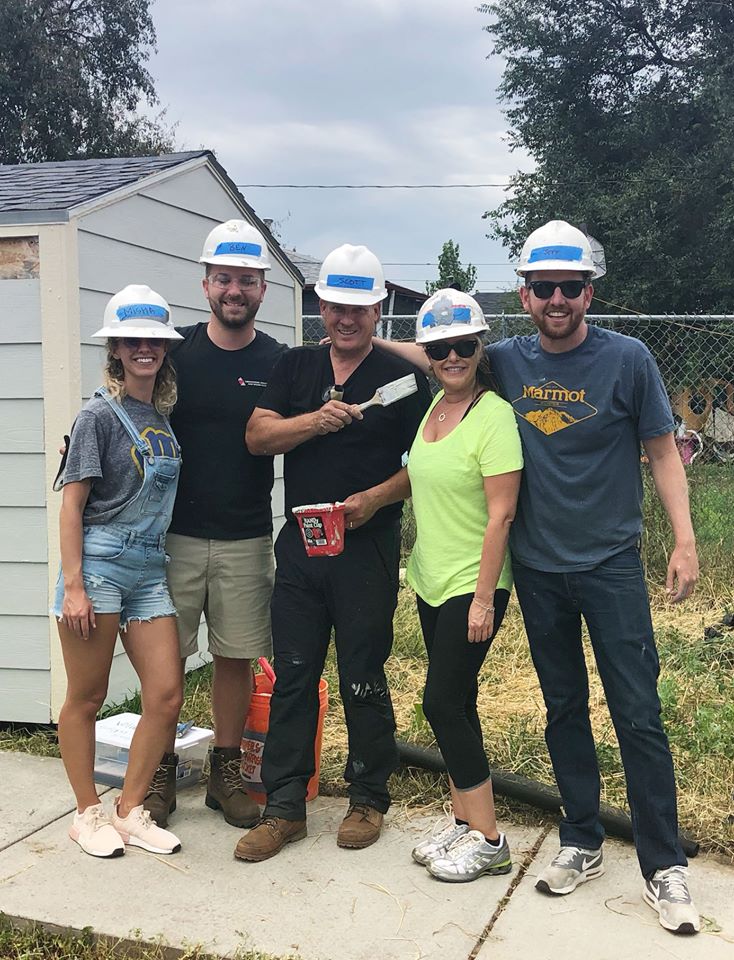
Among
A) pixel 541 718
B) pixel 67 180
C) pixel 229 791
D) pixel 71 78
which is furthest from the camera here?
pixel 71 78

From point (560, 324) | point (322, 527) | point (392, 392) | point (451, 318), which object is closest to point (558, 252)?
point (560, 324)

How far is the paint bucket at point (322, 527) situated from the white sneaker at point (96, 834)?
3.96 ft

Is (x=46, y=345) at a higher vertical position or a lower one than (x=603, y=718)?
higher

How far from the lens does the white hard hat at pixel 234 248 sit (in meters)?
3.33

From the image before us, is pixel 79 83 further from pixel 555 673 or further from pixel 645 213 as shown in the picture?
pixel 555 673

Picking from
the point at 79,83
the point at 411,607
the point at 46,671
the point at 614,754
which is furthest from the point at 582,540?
the point at 79,83

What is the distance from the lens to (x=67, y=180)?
186 inches

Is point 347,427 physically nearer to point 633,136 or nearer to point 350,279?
point 350,279

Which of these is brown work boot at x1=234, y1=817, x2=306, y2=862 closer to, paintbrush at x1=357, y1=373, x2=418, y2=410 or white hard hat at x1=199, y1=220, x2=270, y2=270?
paintbrush at x1=357, y1=373, x2=418, y2=410

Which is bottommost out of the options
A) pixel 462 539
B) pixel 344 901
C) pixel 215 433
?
pixel 344 901

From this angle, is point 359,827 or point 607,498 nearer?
point 607,498

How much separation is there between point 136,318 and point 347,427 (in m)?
0.79

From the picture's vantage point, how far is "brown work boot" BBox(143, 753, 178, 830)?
3492mm

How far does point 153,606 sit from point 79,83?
26.1m
